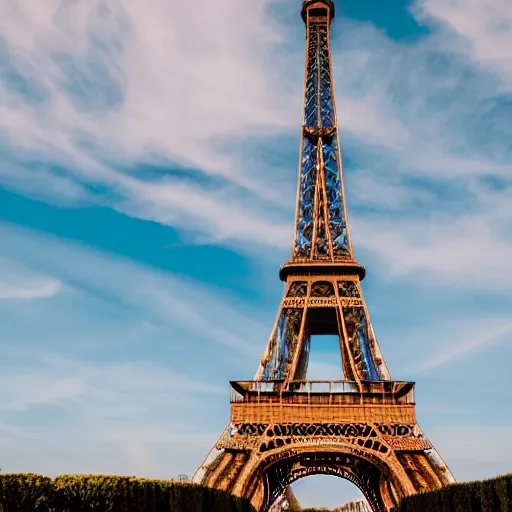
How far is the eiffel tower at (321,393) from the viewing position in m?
45.8

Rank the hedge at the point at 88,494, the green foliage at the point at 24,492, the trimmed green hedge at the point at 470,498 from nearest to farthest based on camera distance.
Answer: the green foliage at the point at 24,492, the hedge at the point at 88,494, the trimmed green hedge at the point at 470,498

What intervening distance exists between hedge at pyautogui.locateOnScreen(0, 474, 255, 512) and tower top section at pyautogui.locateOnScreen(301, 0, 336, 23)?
51410 millimetres

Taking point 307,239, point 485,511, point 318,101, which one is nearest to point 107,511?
point 485,511

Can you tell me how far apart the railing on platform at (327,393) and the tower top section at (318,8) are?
38.2 metres

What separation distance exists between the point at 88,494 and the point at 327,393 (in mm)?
23186

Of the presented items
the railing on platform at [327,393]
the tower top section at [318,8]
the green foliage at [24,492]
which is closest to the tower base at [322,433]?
the railing on platform at [327,393]

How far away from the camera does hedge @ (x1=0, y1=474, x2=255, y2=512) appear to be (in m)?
26.9

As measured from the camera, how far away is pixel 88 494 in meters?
28.6

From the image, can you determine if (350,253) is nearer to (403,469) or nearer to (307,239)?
(307,239)

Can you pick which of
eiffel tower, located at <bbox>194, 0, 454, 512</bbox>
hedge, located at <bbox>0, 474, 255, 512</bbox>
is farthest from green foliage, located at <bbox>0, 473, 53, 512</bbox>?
eiffel tower, located at <bbox>194, 0, 454, 512</bbox>

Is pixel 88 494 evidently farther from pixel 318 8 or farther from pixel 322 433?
pixel 318 8

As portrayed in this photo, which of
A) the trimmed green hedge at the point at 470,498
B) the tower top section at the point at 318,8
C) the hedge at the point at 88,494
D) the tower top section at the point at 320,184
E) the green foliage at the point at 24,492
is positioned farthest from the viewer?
the tower top section at the point at 318,8

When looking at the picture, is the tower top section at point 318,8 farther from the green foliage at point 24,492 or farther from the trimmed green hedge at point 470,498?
the green foliage at point 24,492

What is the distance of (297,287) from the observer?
56281mm
